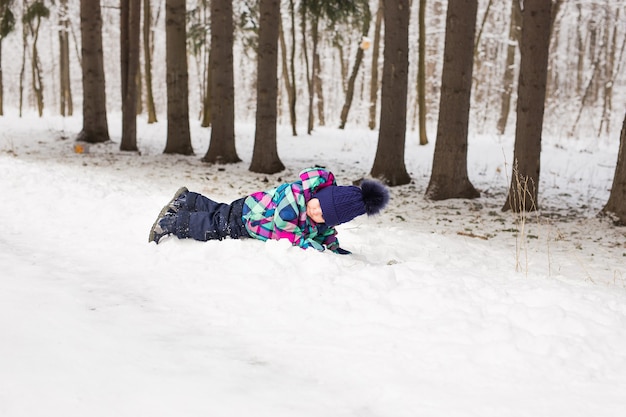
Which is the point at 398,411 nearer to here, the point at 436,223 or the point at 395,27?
the point at 436,223

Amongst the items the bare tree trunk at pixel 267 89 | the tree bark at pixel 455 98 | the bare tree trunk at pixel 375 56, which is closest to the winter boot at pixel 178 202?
the tree bark at pixel 455 98

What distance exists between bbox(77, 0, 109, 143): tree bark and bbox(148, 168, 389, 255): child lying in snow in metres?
8.62

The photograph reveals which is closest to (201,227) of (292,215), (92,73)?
(292,215)

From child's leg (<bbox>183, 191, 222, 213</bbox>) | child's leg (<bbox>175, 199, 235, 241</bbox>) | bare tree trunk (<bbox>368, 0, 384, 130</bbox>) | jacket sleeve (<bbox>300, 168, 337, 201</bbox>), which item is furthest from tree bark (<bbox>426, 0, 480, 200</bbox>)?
bare tree trunk (<bbox>368, 0, 384, 130</bbox>)

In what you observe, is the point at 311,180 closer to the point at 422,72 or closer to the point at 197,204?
the point at 197,204

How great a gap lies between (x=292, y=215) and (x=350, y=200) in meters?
0.46

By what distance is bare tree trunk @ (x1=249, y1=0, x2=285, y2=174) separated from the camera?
8.89m

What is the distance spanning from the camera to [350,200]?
3.63 m

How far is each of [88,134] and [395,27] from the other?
24.9ft

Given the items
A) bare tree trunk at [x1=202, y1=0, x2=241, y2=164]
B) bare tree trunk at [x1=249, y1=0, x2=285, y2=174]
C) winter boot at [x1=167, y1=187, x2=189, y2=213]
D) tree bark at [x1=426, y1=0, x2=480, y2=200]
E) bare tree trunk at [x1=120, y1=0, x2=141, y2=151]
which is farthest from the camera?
bare tree trunk at [x1=120, y1=0, x2=141, y2=151]

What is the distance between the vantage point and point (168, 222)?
392 centimetres

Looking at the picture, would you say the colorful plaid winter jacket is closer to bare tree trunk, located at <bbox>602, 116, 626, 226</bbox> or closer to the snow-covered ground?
the snow-covered ground

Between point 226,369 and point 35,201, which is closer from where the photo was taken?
point 226,369

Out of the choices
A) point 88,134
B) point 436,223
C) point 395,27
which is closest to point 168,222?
point 436,223
